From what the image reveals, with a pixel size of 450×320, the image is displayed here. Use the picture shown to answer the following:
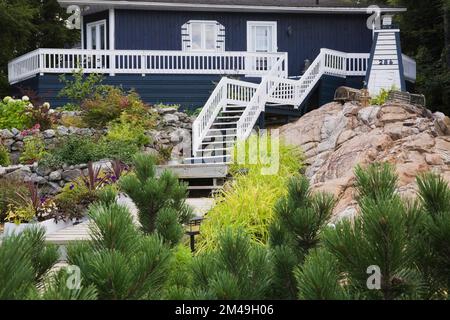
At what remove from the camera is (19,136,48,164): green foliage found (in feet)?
61.2

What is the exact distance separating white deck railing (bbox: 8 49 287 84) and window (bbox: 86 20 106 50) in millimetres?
2090

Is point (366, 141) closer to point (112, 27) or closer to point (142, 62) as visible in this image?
point (142, 62)

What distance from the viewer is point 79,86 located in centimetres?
2269

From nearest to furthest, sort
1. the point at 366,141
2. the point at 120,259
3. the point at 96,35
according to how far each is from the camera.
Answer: the point at 120,259
the point at 366,141
the point at 96,35

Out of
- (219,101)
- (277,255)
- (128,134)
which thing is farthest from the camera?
(219,101)

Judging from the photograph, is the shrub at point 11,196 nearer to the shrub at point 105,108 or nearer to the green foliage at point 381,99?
the shrub at point 105,108

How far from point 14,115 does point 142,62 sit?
4.84 metres

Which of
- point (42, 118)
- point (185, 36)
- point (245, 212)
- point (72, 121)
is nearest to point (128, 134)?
point (72, 121)

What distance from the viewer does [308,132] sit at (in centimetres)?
1858

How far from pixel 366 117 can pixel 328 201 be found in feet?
47.7

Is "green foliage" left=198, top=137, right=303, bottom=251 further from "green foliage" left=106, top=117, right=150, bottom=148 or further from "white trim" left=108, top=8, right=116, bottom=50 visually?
"white trim" left=108, top=8, right=116, bottom=50

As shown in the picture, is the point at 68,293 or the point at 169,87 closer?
the point at 68,293
